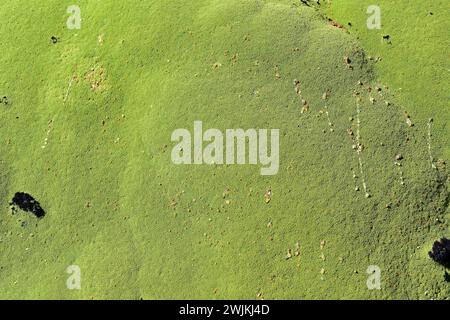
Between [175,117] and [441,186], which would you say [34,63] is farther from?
[441,186]

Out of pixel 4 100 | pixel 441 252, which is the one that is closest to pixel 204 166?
pixel 441 252

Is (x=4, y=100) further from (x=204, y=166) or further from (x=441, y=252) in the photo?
(x=441, y=252)

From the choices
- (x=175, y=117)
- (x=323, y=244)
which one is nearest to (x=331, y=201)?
(x=323, y=244)

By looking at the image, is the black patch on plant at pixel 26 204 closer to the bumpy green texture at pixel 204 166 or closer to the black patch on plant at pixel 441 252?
the bumpy green texture at pixel 204 166

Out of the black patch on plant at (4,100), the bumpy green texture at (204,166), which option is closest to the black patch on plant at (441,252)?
the bumpy green texture at (204,166)

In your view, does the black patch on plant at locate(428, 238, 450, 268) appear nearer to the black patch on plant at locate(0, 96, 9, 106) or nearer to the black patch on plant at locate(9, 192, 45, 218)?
the black patch on plant at locate(9, 192, 45, 218)
